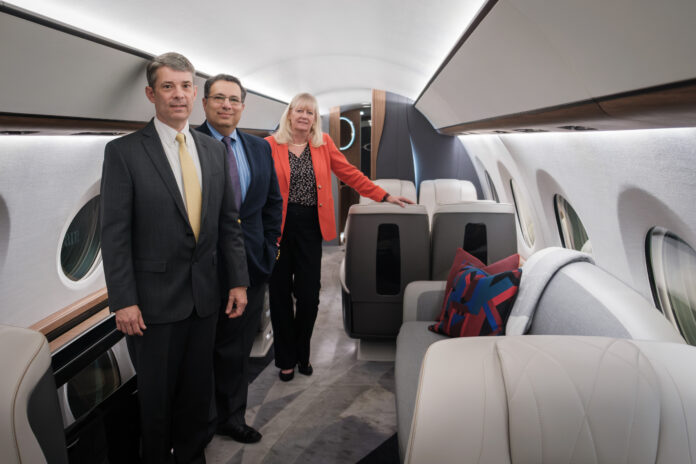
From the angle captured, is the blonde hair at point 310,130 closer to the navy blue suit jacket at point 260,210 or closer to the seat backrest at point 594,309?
the navy blue suit jacket at point 260,210

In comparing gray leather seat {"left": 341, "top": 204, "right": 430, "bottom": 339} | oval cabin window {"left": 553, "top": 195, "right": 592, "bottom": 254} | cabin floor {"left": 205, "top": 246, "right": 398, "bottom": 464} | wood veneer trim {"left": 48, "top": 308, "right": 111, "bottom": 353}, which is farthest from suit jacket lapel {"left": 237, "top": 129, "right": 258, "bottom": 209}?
oval cabin window {"left": 553, "top": 195, "right": 592, "bottom": 254}

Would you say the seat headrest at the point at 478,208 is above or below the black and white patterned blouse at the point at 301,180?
below

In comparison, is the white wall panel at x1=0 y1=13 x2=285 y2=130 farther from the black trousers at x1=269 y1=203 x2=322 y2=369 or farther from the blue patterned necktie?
Result: the black trousers at x1=269 y1=203 x2=322 y2=369

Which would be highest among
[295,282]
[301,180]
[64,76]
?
[64,76]

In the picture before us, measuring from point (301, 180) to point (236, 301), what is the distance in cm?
98

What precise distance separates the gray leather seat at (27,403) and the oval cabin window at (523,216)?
4374 millimetres

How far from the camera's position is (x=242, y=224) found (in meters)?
2.01

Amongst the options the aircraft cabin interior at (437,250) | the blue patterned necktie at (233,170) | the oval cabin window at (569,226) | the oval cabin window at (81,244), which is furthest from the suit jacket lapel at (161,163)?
the oval cabin window at (569,226)

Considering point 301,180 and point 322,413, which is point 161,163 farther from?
point 322,413

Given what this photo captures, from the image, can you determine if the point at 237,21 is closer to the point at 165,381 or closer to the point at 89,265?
the point at 165,381

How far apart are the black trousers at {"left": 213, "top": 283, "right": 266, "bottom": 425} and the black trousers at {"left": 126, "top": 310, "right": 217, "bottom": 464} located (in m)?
0.26

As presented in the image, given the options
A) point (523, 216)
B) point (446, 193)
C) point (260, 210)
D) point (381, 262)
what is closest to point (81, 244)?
point (260, 210)

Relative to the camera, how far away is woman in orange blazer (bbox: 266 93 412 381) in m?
2.53

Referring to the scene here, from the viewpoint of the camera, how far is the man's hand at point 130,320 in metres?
1.47
